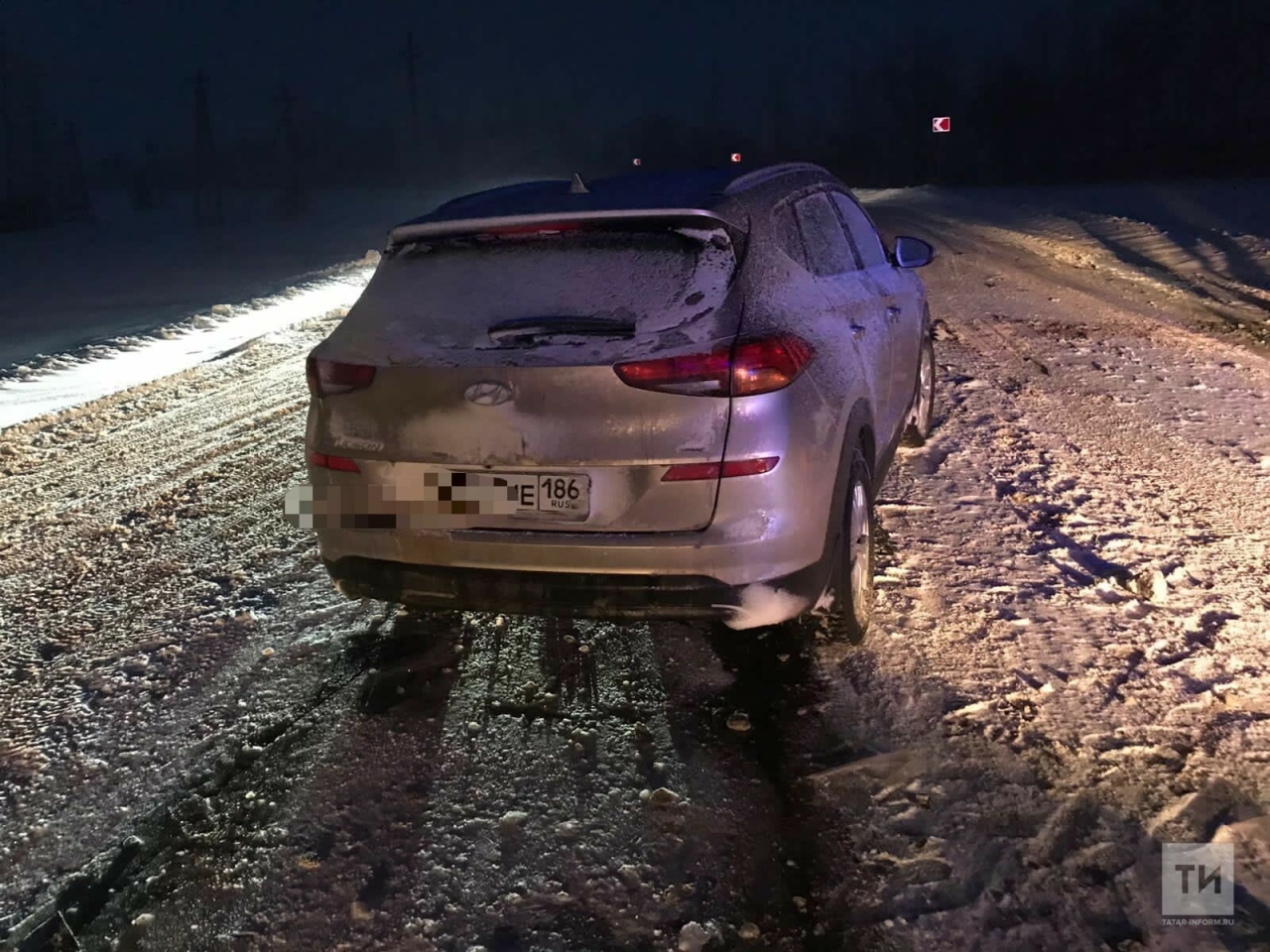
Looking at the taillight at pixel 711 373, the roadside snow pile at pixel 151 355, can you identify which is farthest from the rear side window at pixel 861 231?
the roadside snow pile at pixel 151 355

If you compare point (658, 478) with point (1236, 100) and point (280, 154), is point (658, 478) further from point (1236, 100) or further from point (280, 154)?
point (280, 154)

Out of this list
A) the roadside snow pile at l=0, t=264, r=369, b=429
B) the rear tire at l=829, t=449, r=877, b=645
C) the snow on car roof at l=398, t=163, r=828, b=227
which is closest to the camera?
the snow on car roof at l=398, t=163, r=828, b=227

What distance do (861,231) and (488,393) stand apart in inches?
102

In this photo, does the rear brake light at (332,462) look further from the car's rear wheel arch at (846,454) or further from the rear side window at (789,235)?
the rear side window at (789,235)

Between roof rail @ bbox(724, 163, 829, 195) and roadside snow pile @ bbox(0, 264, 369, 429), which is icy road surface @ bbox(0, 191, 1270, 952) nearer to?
roof rail @ bbox(724, 163, 829, 195)

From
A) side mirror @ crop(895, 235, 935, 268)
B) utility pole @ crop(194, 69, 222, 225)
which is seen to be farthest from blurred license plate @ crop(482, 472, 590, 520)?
utility pole @ crop(194, 69, 222, 225)

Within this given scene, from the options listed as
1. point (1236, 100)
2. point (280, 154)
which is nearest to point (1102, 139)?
point (1236, 100)

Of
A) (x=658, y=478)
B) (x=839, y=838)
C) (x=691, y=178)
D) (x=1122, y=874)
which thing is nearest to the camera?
(x=1122, y=874)

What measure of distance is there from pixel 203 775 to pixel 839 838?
199 cm

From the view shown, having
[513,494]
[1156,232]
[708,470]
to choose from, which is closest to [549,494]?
[513,494]

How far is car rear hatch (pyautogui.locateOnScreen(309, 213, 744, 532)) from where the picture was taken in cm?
276

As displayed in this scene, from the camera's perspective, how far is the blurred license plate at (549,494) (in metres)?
2.84

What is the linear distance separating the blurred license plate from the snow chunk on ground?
0.57m

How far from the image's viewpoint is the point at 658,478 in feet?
9.13
